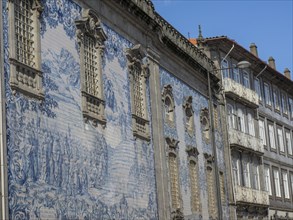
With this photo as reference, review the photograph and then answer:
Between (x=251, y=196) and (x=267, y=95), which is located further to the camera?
(x=267, y=95)

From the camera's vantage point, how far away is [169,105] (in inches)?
1115

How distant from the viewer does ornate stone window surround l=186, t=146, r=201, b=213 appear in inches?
A: 1160

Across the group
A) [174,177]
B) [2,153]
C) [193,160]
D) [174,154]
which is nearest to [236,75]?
[193,160]

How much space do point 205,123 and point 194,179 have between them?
3.95 metres

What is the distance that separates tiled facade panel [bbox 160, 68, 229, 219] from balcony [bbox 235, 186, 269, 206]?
4.50 m

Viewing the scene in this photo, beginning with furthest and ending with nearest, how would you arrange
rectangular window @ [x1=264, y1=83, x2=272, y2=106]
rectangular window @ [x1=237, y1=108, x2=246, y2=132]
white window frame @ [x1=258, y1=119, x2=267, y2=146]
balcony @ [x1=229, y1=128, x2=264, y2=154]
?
rectangular window @ [x1=264, y1=83, x2=272, y2=106] < white window frame @ [x1=258, y1=119, x2=267, y2=146] < rectangular window @ [x1=237, y1=108, x2=246, y2=132] < balcony @ [x1=229, y1=128, x2=264, y2=154]

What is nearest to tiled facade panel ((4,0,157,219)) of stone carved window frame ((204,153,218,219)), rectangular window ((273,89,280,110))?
stone carved window frame ((204,153,218,219))

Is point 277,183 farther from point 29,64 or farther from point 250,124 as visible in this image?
point 29,64

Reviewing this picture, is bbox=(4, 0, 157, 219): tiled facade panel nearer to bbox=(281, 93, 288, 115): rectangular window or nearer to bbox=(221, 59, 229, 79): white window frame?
bbox=(221, 59, 229, 79): white window frame

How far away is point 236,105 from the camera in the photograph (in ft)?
130

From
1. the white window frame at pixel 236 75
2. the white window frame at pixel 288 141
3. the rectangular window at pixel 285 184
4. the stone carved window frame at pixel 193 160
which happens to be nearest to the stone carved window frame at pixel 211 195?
the stone carved window frame at pixel 193 160

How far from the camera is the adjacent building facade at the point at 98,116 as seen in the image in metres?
16.5

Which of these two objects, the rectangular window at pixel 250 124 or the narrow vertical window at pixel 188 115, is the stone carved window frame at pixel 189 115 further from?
the rectangular window at pixel 250 124

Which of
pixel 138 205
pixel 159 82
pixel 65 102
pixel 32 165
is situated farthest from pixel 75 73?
pixel 159 82
